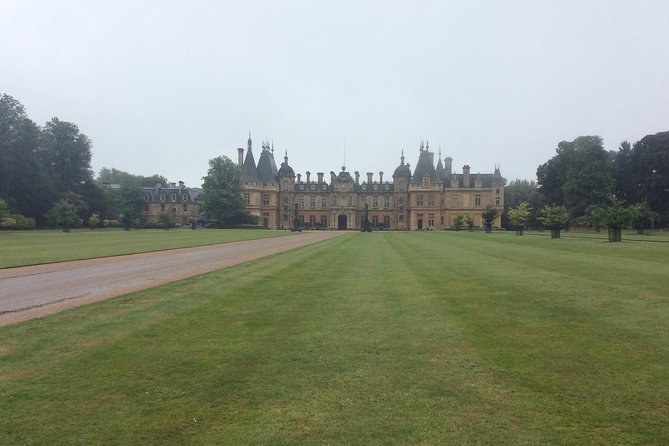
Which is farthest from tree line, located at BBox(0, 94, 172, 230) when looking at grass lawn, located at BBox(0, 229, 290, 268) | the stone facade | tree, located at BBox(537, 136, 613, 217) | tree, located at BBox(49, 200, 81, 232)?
tree, located at BBox(537, 136, 613, 217)

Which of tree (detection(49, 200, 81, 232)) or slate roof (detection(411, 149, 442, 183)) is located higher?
slate roof (detection(411, 149, 442, 183))

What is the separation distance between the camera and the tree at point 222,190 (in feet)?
285

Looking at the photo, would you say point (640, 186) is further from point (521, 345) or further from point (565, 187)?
point (521, 345)

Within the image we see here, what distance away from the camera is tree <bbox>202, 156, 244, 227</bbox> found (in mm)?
86812

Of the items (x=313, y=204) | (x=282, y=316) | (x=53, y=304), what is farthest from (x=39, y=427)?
(x=313, y=204)

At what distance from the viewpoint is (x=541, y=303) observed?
9.18 metres

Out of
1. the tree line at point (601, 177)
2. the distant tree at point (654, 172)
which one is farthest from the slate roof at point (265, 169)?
the distant tree at point (654, 172)

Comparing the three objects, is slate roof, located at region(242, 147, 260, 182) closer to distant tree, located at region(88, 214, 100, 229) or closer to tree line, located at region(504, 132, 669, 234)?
distant tree, located at region(88, 214, 100, 229)

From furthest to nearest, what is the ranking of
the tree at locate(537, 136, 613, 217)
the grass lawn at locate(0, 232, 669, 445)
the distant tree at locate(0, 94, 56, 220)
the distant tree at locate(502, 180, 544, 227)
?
the distant tree at locate(502, 180, 544, 227) → the tree at locate(537, 136, 613, 217) → the distant tree at locate(0, 94, 56, 220) → the grass lawn at locate(0, 232, 669, 445)

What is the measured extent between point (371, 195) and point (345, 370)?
106782mm

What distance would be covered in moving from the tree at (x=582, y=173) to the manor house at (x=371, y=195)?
26689mm

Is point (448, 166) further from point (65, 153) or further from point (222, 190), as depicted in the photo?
point (65, 153)

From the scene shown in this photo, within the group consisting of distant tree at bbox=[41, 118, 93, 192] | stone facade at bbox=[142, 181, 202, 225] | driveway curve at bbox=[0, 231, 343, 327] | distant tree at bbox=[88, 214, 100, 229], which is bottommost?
driveway curve at bbox=[0, 231, 343, 327]

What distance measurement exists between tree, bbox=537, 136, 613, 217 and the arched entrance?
4431 centimetres
